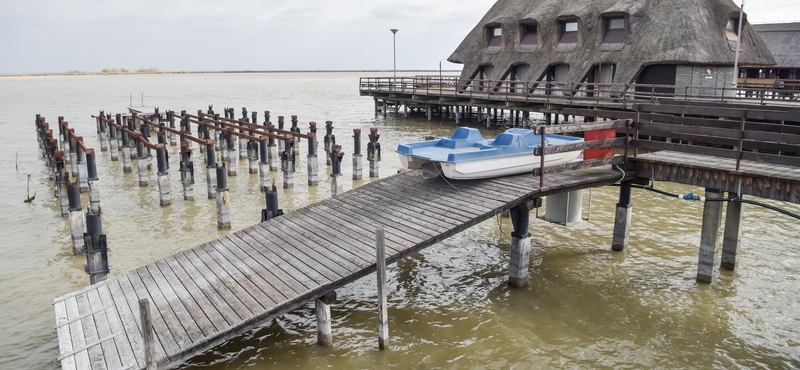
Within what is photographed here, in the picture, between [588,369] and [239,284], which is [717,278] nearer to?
[588,369]

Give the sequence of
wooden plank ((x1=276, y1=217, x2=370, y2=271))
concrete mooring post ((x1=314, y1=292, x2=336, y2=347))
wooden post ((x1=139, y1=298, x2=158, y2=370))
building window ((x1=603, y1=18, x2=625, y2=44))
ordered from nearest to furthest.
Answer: wooden post ((x1=139, y1=298, x2=158, y2=370)) → concrete mooring post ((x1=314, y1=292, x2=336, y2=347)) → wooden plank ((x1=276, y1=217, x2=370, y2=271)) → building window ((x1=603, y1=18, x2=625, y2=44))

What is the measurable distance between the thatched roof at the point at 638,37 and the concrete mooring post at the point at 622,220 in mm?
19081

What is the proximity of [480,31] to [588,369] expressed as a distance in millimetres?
34150

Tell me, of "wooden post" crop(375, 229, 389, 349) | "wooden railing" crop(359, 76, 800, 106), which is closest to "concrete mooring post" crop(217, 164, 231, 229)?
"wooden post" crop(375, 229, 389, 349)

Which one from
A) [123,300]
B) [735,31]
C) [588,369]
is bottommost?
[588,369]

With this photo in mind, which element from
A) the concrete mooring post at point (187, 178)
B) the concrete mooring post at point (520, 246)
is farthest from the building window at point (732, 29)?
the concrete mooring post at point (187, 178)

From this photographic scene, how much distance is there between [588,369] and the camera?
730cm

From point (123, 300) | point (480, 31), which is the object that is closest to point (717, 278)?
point (123, 300)

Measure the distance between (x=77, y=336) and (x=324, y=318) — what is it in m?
3.02

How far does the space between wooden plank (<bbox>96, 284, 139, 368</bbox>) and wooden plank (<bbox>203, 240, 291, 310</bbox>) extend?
4.89 ft

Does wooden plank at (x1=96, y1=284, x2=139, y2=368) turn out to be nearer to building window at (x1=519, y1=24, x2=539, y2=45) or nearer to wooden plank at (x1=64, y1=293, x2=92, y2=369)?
wooden plank at (x1=64, y1=293, x2=92, y2=369)

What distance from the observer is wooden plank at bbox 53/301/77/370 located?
6293 millimetres

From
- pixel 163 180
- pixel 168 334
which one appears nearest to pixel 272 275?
pixel 168 334

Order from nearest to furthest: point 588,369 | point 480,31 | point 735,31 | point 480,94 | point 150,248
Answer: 1. point 588,369
2. point 150,248
3. point 735,31
4. point 480,94
5. point 480,31
